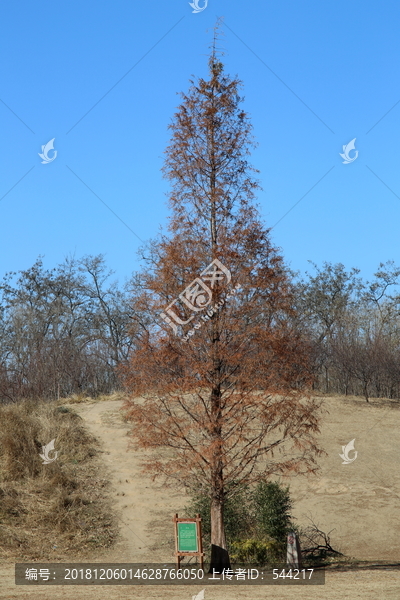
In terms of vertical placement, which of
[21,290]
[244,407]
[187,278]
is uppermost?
[21,290]

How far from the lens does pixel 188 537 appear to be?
1233 centimetres

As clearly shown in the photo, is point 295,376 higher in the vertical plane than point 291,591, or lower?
higher

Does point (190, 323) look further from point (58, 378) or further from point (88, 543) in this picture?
point (58, 378)

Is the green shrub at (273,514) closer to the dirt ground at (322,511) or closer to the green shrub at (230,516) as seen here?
the green shrub at (230,516)

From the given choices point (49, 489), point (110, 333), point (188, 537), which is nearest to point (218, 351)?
point (188, 537)

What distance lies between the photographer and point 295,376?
1200 centimetres

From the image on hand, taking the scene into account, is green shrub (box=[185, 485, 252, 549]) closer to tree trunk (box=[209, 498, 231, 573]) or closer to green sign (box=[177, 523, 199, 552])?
tree trunk (box=[209, 498, 231, 573])

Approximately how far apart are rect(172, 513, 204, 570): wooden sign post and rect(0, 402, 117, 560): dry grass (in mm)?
4840

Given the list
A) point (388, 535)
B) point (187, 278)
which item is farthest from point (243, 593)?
point (388, 535)

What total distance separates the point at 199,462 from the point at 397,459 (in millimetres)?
14620

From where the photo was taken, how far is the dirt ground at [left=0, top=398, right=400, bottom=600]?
10297mm

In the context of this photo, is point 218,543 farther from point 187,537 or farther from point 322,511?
point 322,511

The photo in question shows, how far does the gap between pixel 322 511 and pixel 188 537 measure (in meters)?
8.21

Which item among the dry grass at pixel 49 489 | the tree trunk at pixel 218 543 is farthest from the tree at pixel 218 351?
the dry grass at pixel 49 489
